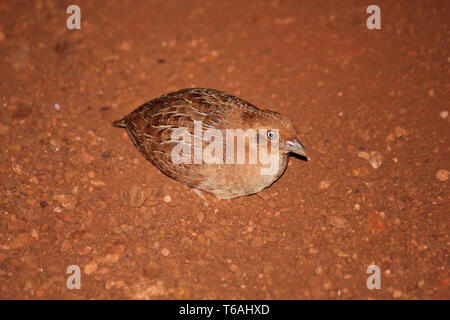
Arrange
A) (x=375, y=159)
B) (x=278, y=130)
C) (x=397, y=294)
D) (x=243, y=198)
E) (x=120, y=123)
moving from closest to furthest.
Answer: (x=397, y=294), (x=278, y=130), (x=243, y=198), (x=375, y=159), (x=120, y=123)

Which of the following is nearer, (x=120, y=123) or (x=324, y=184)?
(x=324, y=184)

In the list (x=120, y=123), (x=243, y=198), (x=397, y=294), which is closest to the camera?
(x=397, y=294)

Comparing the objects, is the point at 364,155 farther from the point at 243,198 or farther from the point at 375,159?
the point at 243,198

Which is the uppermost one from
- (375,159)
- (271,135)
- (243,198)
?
(271,135)

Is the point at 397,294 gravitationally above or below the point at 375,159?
below

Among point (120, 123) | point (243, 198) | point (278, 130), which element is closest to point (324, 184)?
point (243, 198)

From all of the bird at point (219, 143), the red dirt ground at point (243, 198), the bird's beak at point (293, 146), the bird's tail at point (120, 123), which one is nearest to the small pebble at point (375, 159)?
the red dirt ground at point (243, 198)

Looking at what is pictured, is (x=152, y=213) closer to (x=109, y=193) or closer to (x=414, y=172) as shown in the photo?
(x=109, y=193)

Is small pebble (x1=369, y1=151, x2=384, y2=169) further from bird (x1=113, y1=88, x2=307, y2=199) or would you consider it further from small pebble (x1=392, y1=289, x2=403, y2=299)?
small pebble (x1=392, y1=289, x2=403, y2=299)
